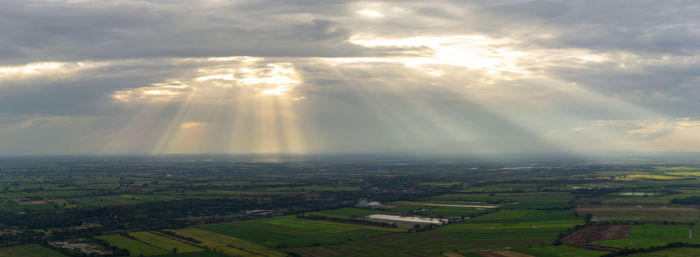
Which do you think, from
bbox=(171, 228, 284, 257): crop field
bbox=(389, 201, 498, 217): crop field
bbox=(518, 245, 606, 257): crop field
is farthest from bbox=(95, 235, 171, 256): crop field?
bbox=(389, 201, 498, 217): crop field

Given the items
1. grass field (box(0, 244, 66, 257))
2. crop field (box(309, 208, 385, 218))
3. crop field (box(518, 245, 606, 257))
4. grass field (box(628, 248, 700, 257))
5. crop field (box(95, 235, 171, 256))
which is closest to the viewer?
grass field (box(628, 248, 700, 257))

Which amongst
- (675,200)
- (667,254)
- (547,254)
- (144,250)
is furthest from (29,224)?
(675,200)

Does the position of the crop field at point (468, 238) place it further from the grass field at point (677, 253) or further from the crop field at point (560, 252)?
the grass field at point (677, 253)

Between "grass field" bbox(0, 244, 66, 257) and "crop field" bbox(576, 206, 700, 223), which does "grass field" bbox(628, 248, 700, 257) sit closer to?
"crop field" bbox(576, 206, 700, 223)

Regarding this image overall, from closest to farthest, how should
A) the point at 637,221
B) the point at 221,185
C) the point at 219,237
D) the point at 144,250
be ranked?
the point at 144,250 → the point at 219,237 → the point at 637,221 → the point at 221,185

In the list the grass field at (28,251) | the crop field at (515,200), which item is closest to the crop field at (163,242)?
the grass field at (28,251)

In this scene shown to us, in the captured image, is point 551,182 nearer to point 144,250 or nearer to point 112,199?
point 112,199
